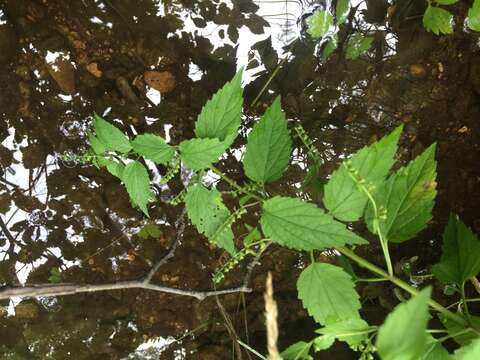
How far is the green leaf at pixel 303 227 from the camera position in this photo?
54cm

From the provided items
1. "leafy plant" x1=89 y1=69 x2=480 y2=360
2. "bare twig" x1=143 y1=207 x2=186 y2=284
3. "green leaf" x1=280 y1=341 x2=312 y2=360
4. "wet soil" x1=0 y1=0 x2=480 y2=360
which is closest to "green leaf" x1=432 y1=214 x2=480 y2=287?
"leafy plant" x1=89 y1=69 x2=480 y2=360

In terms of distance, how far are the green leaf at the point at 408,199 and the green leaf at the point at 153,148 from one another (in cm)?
28

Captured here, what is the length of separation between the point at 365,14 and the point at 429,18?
14 cm

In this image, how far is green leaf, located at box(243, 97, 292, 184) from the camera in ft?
1.90

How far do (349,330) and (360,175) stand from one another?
20 cm

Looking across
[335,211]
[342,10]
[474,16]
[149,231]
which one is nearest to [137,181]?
[335,211]

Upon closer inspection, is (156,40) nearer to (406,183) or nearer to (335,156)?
(335,156)

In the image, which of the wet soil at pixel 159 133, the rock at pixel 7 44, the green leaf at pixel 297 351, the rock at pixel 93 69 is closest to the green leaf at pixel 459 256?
the green leaf at pixel 297 351

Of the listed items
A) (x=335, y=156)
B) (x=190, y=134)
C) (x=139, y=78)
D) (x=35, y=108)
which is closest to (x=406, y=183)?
(x=335, y=156)

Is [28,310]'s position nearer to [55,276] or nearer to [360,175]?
[55,276]

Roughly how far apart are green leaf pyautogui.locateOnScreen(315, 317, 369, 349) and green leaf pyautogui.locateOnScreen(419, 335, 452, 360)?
0.26 feet

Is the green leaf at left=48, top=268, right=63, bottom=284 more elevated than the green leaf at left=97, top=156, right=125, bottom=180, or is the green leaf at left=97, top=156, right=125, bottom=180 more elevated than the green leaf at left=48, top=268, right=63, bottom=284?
the green leaf at left=97, top=156, right=125, bottom=180

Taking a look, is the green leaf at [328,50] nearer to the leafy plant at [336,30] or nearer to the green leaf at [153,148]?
the leafy plant at [336,30]

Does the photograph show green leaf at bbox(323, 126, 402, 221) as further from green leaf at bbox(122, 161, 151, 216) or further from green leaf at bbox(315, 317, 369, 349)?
green leaf at bbox(122, 161, 151, 216)
